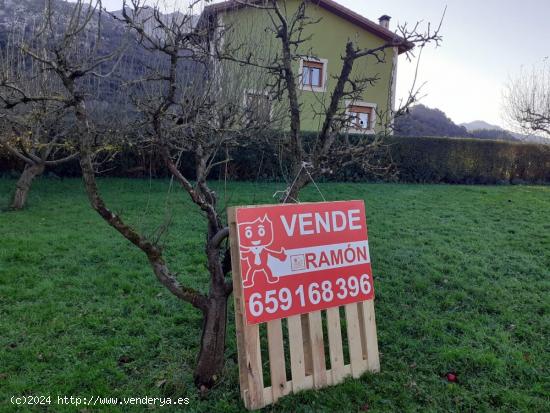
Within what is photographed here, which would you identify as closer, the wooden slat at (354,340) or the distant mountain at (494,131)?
the wooden slat at (354,340)

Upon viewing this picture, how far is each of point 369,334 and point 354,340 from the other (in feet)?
0.44

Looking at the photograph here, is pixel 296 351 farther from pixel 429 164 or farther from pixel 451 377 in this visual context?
pixel 429 164

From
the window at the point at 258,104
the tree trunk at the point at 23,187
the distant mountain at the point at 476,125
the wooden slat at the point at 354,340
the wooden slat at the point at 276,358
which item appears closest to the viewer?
the wooden slat at the point at 276,358

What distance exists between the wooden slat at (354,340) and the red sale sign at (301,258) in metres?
0.09

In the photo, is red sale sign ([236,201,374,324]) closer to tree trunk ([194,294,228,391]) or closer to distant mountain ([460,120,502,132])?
tree trunk ([194,294,228,391])

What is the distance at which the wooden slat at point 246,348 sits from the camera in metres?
2.49

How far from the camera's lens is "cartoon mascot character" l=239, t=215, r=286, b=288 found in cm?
249

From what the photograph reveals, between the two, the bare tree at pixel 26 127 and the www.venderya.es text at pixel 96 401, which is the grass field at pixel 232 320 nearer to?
the www.venderya.es text at pixel 96 401

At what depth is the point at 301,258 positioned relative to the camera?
2732 mm

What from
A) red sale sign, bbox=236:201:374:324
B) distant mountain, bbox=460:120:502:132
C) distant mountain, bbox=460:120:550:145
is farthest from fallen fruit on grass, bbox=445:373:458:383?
distant mountain, bbox=460:120:502:132

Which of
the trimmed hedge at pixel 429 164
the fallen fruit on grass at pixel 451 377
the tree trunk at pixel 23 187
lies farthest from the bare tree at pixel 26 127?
the fallen fruit on grass at pixel 451 377

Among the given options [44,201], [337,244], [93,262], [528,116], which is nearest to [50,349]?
[93,262]

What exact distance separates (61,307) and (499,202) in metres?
9.57

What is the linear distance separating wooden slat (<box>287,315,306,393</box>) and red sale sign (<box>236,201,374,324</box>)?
78 mm
